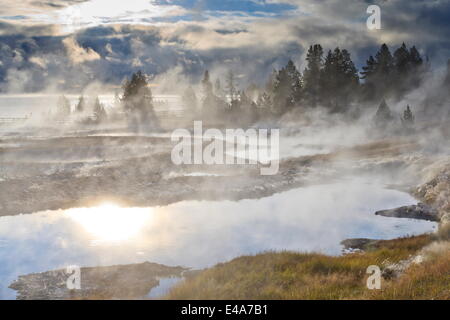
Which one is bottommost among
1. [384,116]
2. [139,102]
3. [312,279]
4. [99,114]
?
[312,279]

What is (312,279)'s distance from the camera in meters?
13.7

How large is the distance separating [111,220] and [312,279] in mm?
15158

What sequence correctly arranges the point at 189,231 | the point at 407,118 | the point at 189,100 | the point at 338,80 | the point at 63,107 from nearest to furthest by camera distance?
the point at 189,231 → the point at 407,118 → the point at 338,80 → the point at 189,100 → the point at 63,107

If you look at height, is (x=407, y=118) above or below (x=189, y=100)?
below

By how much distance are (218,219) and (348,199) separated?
11142mm

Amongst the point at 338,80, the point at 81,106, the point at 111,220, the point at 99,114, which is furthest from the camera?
the point at 81,106

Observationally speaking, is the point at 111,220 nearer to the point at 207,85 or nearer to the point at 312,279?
the point at 312,279

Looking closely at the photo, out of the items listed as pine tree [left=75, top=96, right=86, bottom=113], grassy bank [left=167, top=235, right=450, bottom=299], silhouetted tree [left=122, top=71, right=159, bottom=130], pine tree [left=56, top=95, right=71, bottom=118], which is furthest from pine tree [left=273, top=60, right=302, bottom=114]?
grassy bank [left=167, top=235, right=450, bottom=299]

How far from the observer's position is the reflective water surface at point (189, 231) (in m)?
18.9

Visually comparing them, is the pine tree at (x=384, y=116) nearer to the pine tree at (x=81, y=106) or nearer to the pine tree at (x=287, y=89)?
the pine tree at (x=287, y=89)

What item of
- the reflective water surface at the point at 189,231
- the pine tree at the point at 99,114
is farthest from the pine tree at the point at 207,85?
the reflective water surface at the point at 189,231

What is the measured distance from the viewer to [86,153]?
53.9 m

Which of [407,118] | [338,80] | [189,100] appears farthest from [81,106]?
[407,118]
